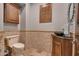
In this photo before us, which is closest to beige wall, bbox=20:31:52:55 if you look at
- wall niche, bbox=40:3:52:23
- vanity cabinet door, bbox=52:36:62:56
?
vanity cabinet door, bbox=52:36:62:56

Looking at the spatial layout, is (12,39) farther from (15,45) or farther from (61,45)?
(61,45)

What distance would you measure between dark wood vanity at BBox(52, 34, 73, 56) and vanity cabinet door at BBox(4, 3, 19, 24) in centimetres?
45

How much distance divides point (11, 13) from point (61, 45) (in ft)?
2.08

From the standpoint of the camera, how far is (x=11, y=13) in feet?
4.60

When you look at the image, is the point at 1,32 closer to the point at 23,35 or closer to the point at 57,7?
the point at 23,35

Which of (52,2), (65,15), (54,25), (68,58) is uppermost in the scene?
(52,2)

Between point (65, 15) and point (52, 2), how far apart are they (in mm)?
197

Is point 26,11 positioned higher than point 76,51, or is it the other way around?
point 26,11

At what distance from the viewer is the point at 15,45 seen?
4.68 ft

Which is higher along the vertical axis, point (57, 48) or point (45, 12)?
point (45, 12)

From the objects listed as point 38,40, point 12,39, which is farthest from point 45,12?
point 12,39

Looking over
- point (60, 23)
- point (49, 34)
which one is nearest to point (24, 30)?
point (49, 34)

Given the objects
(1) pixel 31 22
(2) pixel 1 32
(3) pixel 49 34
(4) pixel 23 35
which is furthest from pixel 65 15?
(2) pixel 1 32

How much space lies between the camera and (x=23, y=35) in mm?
1425
